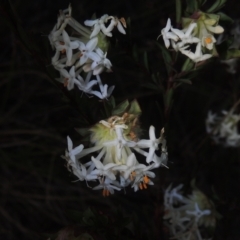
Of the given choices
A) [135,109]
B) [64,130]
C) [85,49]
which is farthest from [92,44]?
[64,130]

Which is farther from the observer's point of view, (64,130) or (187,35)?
(64,130)

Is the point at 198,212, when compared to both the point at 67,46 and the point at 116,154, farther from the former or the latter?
the point at 67,46

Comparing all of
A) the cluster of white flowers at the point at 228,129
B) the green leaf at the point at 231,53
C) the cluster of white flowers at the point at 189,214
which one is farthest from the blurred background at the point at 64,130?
the green leaf at the point at 231,53

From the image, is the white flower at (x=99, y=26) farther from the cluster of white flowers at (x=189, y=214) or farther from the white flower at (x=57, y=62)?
the cluster of white flowers at (x=189, y=214)

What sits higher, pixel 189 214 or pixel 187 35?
pixel 187 35

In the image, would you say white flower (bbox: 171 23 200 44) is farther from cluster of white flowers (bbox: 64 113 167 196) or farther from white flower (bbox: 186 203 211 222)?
white flower (bbox: 186 203 211 222)

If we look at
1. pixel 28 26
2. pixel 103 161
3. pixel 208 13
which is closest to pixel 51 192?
pixel 28 26
